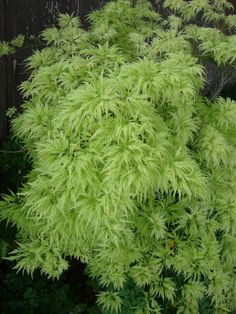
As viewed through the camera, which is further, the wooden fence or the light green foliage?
the wooden fence

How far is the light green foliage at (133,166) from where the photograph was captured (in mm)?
1757

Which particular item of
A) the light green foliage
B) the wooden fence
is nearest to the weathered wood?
the wooden fence

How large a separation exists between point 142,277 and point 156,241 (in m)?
0.24

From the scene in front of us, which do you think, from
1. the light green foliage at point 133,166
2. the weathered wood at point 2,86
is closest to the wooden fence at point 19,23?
the weathered wood at point 2,86

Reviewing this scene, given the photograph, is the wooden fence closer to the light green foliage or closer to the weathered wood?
the weathered wood

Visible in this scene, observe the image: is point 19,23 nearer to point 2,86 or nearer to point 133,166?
point 2,86

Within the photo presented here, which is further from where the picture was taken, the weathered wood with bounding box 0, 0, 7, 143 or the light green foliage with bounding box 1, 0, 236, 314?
the weathered wood with bounding box 0, 0, 7, 143

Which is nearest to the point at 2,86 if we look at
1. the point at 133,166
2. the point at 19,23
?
the point at 19,23

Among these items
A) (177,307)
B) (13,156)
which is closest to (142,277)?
(177,307)

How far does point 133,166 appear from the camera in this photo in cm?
172

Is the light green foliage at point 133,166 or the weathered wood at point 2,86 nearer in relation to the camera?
the light green foliage at point 133,166

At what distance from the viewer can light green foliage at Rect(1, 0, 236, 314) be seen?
1.76 metres

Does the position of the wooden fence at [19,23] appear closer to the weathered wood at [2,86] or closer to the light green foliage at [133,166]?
the weathered wood at [2,86]

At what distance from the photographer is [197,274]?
7.87 ft
